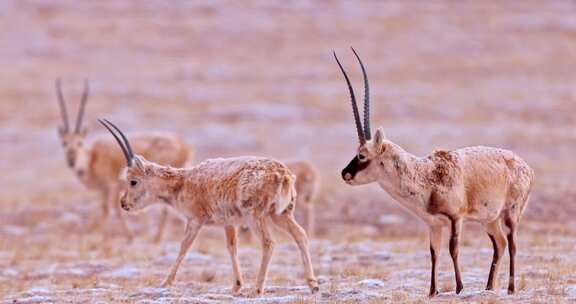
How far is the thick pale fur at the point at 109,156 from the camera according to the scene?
21.7m

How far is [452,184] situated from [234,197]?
2.49 metres

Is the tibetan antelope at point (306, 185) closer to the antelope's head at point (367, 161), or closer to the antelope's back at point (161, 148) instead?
the antelope's back at point (161, 148)

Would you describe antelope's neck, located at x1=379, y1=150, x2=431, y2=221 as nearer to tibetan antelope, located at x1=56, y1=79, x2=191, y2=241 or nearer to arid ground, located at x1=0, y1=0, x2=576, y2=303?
arid ground, located at x1=0, y1=0, x2=576, y2=303

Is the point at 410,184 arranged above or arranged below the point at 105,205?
below

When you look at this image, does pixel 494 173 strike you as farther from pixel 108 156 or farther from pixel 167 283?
pixel 108 156

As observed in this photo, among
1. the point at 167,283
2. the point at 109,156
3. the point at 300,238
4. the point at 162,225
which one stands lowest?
the point at 167,283

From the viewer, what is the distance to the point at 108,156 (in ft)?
73.3

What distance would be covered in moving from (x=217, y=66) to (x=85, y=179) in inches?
904

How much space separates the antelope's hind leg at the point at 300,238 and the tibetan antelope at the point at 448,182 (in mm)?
A: 1160

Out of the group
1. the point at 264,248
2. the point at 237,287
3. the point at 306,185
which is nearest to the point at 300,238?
the point at 264,248

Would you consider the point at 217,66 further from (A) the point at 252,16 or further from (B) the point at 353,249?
(B) the point at 353,249

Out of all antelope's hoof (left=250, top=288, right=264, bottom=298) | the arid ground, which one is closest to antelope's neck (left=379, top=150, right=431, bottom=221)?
the arid ground

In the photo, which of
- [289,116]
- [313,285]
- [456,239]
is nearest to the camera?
[456,239]

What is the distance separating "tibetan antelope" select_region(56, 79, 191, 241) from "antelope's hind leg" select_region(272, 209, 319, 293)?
9305 mm
